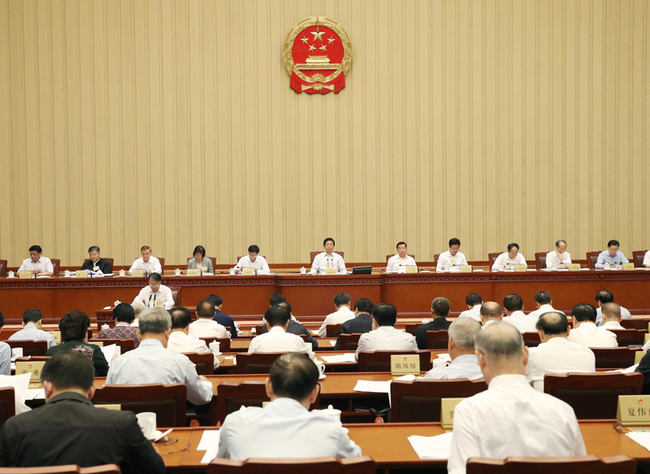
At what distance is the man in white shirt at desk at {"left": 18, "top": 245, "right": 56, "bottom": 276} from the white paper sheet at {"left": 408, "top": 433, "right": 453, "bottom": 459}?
290 inches

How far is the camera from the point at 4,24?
378 inches

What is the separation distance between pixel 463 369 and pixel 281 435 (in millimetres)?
1222

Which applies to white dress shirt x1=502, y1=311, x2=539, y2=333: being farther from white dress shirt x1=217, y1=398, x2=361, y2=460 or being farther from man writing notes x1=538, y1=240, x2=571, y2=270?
man writing notes x1=538, y1=240, x2=571, y2=270

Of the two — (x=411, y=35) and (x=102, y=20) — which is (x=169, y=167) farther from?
(x=411, y=35)

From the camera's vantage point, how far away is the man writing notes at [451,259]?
26.0ft

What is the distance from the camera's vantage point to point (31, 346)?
4.02 metres

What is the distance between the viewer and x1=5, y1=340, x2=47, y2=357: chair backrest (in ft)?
13.1

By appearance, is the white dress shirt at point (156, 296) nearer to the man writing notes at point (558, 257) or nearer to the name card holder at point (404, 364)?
the name card holder at point (404, 364)

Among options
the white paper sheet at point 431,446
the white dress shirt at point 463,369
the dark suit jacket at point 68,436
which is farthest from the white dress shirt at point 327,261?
the dark suit jacket at point 68,436

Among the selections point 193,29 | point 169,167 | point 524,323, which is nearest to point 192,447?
point 524,323

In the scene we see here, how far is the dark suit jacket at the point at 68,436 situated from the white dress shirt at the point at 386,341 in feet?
7.28

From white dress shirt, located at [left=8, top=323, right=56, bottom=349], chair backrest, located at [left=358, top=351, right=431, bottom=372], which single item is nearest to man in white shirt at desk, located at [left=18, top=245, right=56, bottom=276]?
white dress shirt, located at [left=8, top=323, right=56, bottom=349]

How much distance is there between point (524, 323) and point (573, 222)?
6.10m

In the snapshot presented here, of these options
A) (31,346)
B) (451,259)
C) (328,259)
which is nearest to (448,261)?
(451,259)
